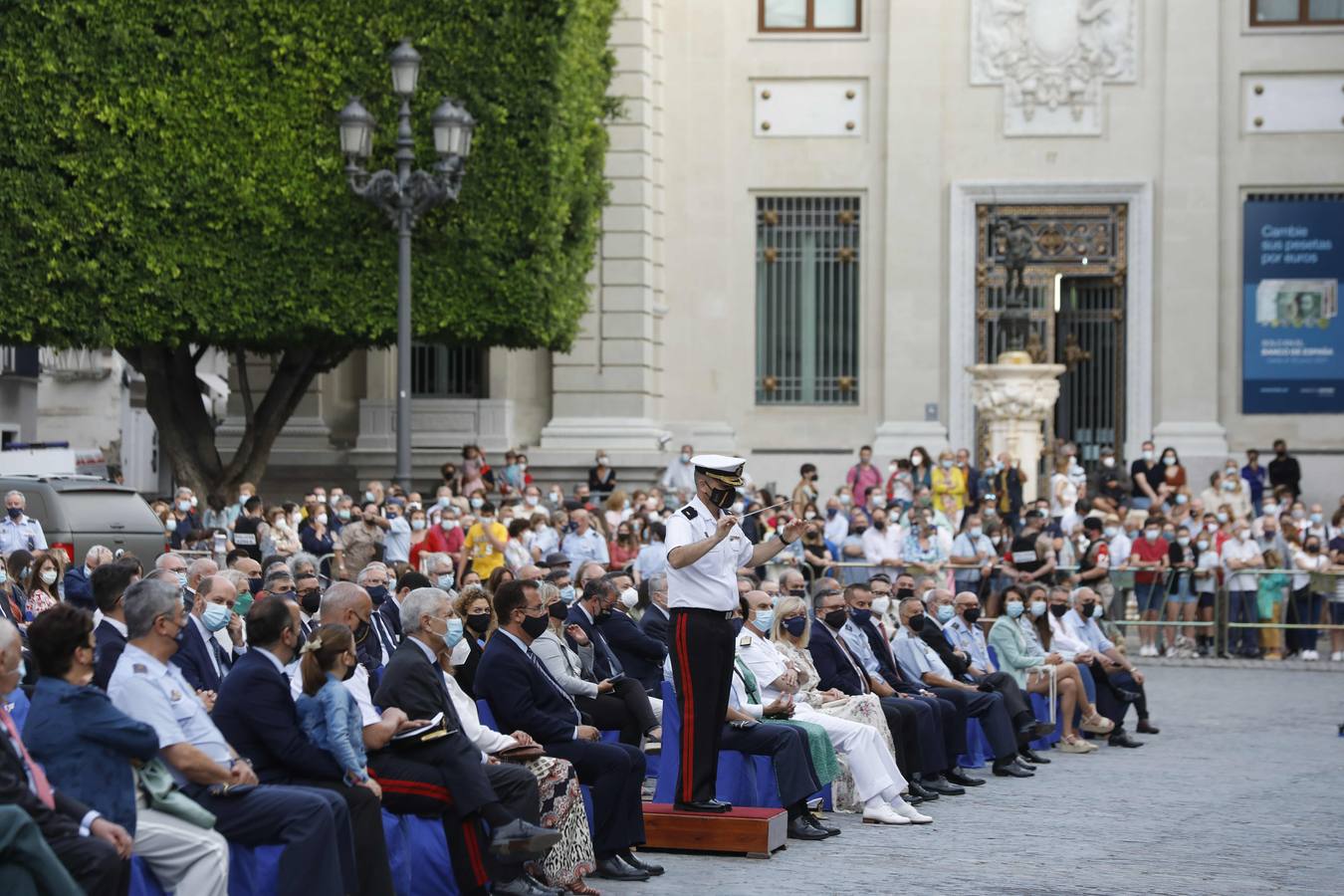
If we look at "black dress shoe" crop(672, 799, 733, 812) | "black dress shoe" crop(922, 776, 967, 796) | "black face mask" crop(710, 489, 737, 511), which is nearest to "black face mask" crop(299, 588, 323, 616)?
"black dress shoe" crop(672, 799, 733, 812)

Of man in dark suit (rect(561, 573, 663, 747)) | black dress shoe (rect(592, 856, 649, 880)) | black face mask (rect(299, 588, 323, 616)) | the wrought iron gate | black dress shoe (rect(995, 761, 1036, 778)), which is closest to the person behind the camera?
black dress shoe (rect(592, 856, 649, 880))

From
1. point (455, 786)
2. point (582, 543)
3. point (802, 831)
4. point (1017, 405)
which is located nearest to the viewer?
point (455, 786)

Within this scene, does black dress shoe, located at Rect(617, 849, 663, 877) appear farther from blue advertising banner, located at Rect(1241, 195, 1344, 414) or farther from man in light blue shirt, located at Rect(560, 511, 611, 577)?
blue advertising banner, located at Rect(1241, 195, 1344, 414)

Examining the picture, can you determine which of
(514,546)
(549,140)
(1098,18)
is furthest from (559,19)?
(1098,18)

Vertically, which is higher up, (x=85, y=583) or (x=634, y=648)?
(x=85, y=583)

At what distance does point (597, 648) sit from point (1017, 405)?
16.5m

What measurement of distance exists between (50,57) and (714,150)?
1170 centimetres

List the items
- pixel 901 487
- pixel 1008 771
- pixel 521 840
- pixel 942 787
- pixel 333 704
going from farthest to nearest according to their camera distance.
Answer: pixel 901 487
pixel 1008 771
pixel 942 787
pixel 521 840
pixel 333 704

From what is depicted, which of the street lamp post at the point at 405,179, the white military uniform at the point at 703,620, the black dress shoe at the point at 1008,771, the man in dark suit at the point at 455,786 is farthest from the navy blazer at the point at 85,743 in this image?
the street lamp post at the point at 405,179

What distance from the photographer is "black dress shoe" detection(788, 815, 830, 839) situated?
1253cm

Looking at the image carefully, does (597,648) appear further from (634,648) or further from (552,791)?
Answer: (552,791)

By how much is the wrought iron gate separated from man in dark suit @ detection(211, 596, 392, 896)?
84.5 feet

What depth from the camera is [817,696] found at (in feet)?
46.2

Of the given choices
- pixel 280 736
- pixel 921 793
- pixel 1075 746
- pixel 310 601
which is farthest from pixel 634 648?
pixel 280 736
